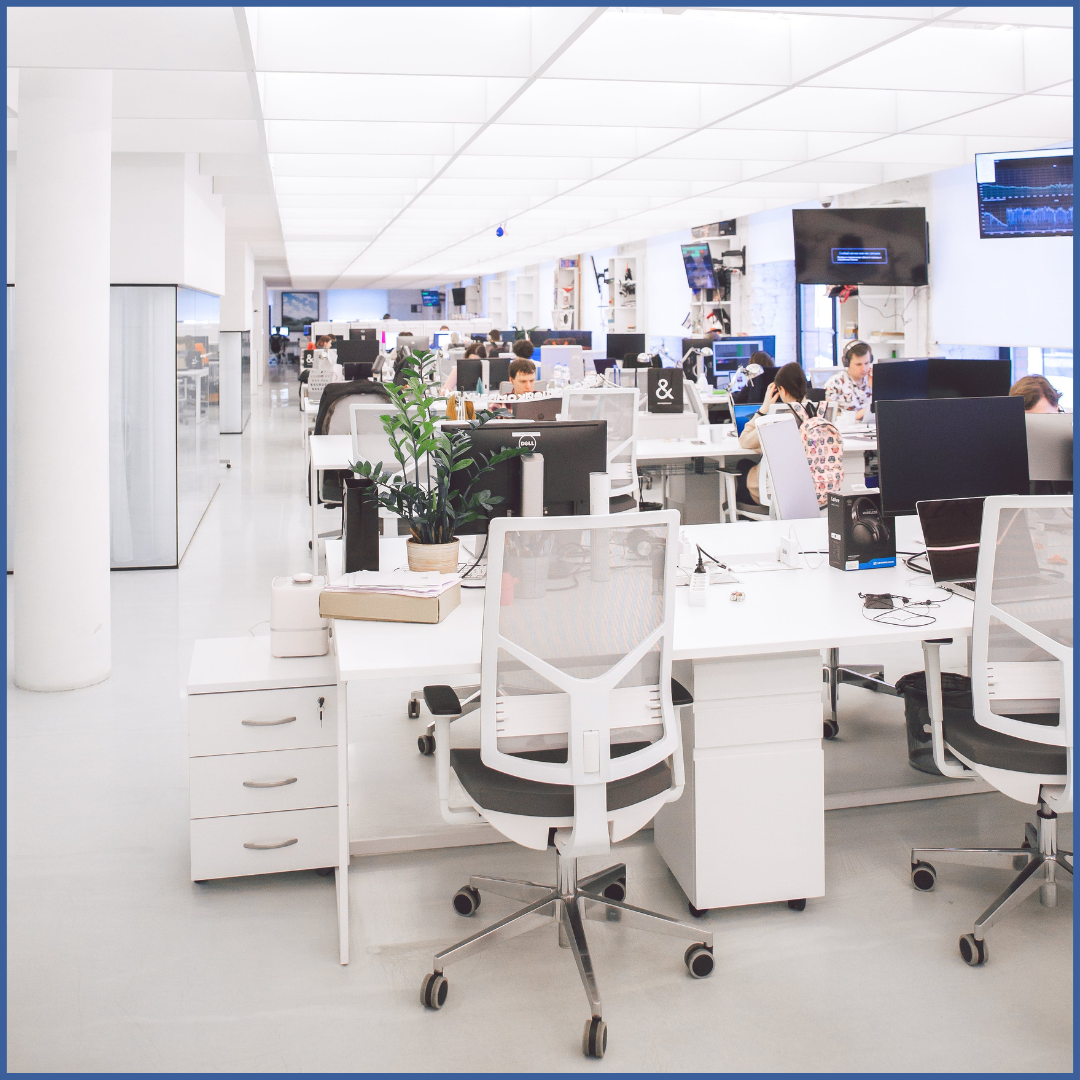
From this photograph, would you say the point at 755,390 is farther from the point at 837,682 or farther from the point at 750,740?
the point at 750,740

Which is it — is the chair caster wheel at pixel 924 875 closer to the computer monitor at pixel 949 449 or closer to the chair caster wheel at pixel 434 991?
the computer monitor at pixel 949 449

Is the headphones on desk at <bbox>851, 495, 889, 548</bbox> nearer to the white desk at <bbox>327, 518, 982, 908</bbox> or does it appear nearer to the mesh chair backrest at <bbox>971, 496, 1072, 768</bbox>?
the white desk at <bbox>327, 518, 982, 908</bbox>

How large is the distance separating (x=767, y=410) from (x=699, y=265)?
8843mm

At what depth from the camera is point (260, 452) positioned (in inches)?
574

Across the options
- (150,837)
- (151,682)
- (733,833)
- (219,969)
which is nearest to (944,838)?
(733,833)

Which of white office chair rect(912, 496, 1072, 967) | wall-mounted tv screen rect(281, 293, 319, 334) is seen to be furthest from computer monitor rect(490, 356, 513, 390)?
wall-mounted tv screen rect(281, 293, 319, 334)

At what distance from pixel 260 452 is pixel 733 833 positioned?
1240 cm

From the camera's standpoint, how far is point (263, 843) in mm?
3287

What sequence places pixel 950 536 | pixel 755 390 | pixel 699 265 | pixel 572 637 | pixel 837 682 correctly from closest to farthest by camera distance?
pixel 572 637
pixel 950 536
pixel 837 682
pixel 755 390
pixel 699 265

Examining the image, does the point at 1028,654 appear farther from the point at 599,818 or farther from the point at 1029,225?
the point at 1029,225

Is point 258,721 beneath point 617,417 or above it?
beneath

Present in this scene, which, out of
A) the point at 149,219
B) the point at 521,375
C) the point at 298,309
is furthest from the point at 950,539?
the point at 298,309

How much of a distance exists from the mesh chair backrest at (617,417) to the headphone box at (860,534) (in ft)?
10.6

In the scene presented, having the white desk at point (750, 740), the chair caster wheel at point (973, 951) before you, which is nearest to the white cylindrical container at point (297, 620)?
the white desk at point (750, 740)
